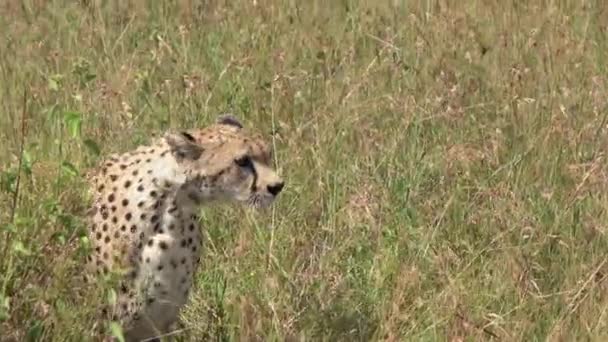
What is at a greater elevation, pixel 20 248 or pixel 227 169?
pixel 20 248

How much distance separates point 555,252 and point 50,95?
86.2 inches

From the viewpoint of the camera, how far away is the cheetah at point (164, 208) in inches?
144

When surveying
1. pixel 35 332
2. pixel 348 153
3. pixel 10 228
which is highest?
pixel 10 228

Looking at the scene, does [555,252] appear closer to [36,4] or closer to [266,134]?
[266,134]

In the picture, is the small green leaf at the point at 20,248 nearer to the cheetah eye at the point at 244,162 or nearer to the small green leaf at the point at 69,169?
the small green leaf at the point at 69,169

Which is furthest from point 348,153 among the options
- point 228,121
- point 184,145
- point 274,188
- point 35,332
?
point 35,332

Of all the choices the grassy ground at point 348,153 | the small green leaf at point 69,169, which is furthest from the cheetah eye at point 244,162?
the small green leaf at point 69,169

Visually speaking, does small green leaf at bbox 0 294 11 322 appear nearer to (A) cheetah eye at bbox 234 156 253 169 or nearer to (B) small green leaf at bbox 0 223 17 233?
(B) small green leaf at bbox 0 223 17 233

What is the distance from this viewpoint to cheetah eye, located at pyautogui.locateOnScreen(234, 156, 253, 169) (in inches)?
148

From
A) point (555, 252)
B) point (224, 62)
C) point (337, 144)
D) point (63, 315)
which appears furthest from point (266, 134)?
point (63, 315)

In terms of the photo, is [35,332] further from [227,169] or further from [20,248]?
[227,169]

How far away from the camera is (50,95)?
5.15 metres

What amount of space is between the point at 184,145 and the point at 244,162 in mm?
203

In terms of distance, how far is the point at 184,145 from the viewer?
3.67 metres
